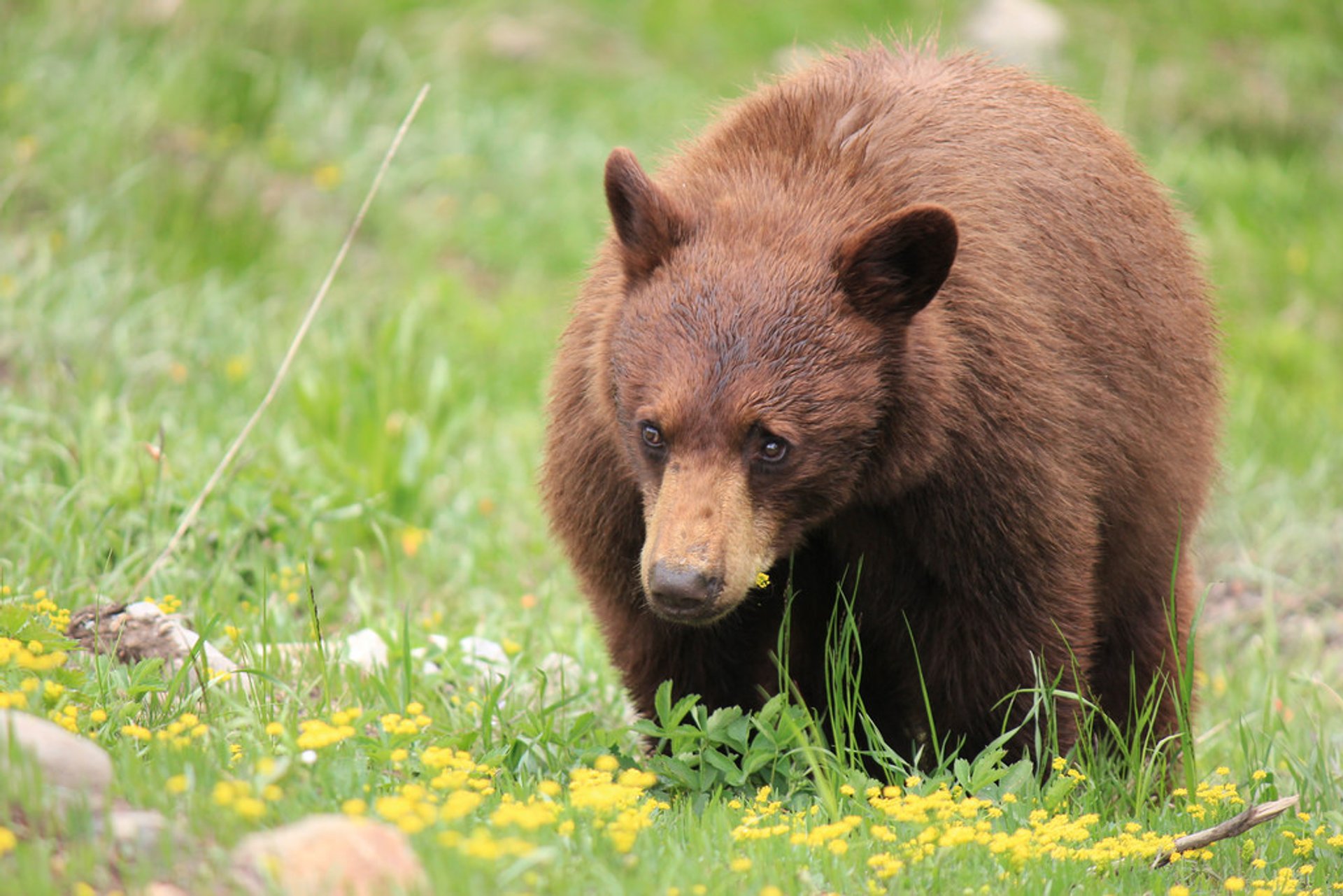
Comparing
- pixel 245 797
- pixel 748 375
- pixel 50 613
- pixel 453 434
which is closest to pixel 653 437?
pixel 748 375

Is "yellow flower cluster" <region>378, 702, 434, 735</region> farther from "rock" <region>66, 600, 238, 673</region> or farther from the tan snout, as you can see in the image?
"rock" <region>66, 600, 238, 673</region>

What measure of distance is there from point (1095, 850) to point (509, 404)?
17.3 feet

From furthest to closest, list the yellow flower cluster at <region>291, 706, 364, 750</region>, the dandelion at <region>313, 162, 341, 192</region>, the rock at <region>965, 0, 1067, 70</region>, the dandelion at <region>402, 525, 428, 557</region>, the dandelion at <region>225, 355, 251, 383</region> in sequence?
the rock at <region>965, 0, 1067, 70</region>, the dandelion at <region>313, 162, 341, 192</region>, the dandelion at <region>225, 355, 251, 383</region>, the dandelion at <region>402, 525, 428, 557</region>, the yellow flower cluster at <region>291, 706, 364, 750</region>

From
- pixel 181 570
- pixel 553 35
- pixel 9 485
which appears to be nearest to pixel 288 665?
pixel 181 570

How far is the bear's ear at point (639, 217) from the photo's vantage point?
12.6 ft

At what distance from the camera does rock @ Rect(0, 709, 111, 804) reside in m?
2.72

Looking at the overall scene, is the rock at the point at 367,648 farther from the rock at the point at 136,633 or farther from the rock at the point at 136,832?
the rock at the point at 136,832

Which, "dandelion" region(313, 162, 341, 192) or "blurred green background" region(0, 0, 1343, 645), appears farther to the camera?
"dandelion" region(313, 162, 341, 192)

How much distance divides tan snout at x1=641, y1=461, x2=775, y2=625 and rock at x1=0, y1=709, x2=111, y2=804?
123 centimetres

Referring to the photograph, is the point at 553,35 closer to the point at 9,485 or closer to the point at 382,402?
the point at 382,402

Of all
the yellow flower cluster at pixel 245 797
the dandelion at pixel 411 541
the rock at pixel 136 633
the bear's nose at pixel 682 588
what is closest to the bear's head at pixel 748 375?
the bear's nose at pixel 682 588

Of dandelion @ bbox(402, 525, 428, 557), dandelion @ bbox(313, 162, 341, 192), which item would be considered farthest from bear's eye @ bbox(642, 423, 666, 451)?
dandelion @ bbox(313, 162, 341, 192)

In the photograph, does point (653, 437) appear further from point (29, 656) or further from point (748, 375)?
point (29, 656)

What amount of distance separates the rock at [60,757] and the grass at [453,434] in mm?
87
